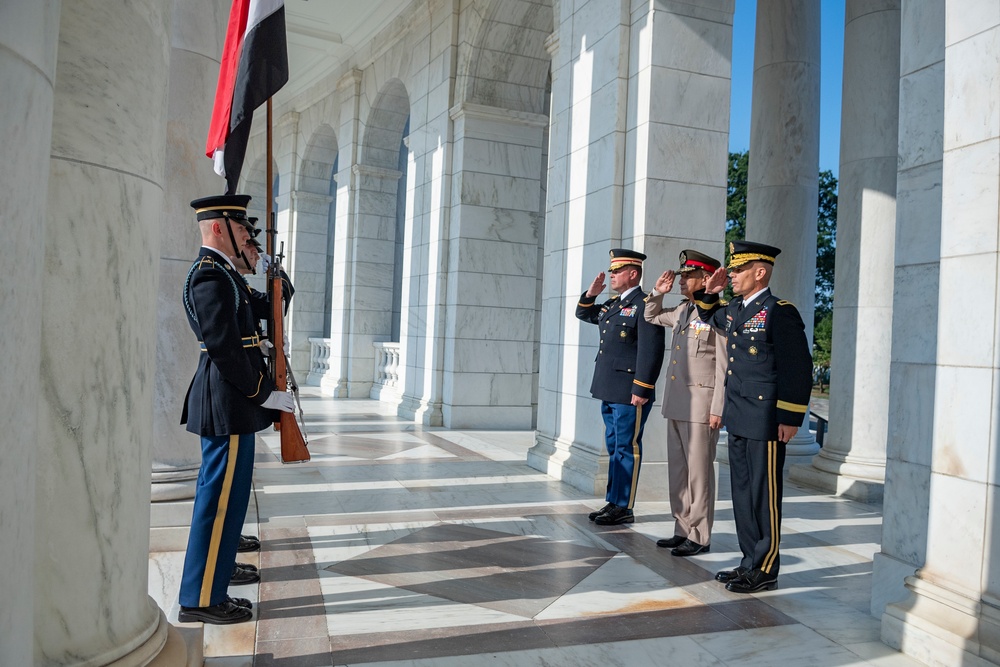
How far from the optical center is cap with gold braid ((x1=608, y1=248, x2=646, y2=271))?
656 centimetres

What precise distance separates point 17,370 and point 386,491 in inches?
232

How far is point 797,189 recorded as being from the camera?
10.2 meters

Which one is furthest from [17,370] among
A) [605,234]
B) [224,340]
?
[605,234]

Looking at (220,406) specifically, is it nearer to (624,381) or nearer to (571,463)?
(624,381)

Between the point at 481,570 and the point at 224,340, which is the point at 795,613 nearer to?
the point at 481,570

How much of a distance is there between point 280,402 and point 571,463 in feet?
15.0

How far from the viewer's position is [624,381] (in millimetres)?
6488

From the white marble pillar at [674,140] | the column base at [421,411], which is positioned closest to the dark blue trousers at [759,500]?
the white marble pillar at [674,140]

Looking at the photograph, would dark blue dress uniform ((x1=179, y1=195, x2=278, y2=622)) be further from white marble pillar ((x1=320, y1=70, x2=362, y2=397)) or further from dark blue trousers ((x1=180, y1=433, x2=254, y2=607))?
white marble pillar ((x1=320, y1=70, x2=362, y2=397))

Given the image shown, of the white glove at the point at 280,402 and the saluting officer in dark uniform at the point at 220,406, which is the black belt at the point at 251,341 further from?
the white glove at the point at 280,402

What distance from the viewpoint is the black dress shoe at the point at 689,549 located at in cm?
561

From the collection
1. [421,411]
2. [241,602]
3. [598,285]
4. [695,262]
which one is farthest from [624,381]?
[421,411]

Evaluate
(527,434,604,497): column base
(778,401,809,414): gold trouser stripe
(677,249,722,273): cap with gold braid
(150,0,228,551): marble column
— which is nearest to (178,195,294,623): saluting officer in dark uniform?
(150,0,228,551): marble column

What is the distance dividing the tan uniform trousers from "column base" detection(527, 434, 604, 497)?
182 centimetres
